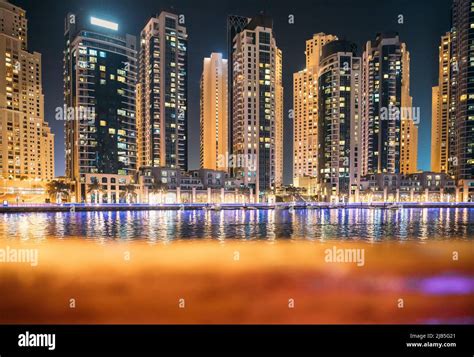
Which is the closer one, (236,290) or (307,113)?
(236,290)

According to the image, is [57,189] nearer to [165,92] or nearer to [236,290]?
[165,92]

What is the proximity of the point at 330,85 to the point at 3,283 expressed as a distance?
3961 inches

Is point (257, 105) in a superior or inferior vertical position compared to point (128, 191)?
superior

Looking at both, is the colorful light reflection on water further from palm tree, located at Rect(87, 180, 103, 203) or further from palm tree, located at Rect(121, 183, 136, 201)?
Answer: palm tree, located at Rect(121, 183, 136, 201)

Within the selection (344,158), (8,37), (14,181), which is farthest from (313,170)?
(8,37)

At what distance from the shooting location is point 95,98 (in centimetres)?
7494

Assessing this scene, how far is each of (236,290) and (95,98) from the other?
261ft

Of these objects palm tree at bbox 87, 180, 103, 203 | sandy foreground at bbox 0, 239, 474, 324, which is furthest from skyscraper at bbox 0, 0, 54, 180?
sandy foreground at bbox 0, 239, 474, 324

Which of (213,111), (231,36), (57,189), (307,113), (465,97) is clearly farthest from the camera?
(213,111)

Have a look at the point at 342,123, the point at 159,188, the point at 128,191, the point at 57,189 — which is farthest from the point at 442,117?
the point at 57,189

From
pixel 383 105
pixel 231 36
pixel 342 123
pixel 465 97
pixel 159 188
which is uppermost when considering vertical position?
pixel 231 36
